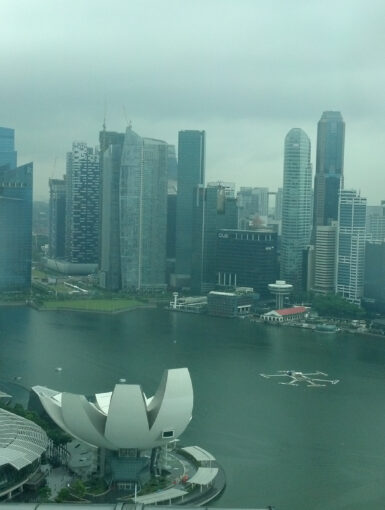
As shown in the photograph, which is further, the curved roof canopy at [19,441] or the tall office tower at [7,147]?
the tall office tower at [7,147]

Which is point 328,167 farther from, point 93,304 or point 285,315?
point 93,304

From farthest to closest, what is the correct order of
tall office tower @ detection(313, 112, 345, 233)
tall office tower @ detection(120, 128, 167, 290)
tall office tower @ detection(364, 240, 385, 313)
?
tall office tower @ detection(313, 112, 345, 233)
tall office tower @ detection(120, 128, 167, 290)
tall office tower @ detection(364, 240, 385, 313)

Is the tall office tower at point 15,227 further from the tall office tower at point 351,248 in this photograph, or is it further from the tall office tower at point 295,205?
the tall office tower at point 351,248

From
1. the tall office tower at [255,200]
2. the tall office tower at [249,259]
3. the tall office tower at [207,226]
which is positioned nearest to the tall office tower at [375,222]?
the tall office tower at [249,259]

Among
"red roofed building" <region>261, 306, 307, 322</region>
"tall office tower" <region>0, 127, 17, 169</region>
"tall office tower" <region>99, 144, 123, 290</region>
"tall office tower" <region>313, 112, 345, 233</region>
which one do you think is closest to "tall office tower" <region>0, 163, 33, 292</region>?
"tall office tower" <region>0, 127, 17, 169</region>

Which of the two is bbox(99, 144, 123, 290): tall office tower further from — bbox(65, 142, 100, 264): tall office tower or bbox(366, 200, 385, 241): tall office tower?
bbox(366, 200, 385, 241): tall office tower

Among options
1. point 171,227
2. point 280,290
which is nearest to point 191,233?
point 171,227

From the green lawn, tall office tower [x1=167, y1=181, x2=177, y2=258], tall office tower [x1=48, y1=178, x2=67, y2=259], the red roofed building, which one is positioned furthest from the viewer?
tall office tower [x1=48, y1=178, x2=67, y2=259]
